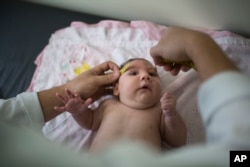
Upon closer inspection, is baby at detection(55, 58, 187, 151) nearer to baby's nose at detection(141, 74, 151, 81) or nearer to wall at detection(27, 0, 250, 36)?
baby's nose at detection(141, 74, 151, 81)

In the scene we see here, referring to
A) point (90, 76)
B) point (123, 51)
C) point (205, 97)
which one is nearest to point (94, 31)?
point (123, 51)

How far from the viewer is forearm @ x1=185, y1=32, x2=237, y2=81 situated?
1.59 ft

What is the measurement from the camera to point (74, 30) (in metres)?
1.39

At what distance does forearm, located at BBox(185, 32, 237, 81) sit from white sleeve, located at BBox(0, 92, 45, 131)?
0.47 m

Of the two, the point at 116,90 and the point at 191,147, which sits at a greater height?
the point at 116,90

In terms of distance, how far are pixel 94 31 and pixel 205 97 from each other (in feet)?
3.36

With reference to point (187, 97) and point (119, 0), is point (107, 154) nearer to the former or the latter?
point (187, 97)

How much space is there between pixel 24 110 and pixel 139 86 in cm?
37

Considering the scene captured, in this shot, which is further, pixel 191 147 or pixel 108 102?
pixel 108 102

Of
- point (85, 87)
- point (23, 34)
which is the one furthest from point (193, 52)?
point (23, 34)

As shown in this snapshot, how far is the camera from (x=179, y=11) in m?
1.35

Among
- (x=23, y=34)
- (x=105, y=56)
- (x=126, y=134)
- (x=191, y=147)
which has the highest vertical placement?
(x=23, y=34)

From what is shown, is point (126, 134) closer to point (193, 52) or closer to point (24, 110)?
point (24, 110)

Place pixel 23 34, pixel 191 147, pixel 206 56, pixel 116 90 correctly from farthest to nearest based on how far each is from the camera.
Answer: pixel 23 34 < pixel 116 90 < pixel 206 56 < pixel 191 147
